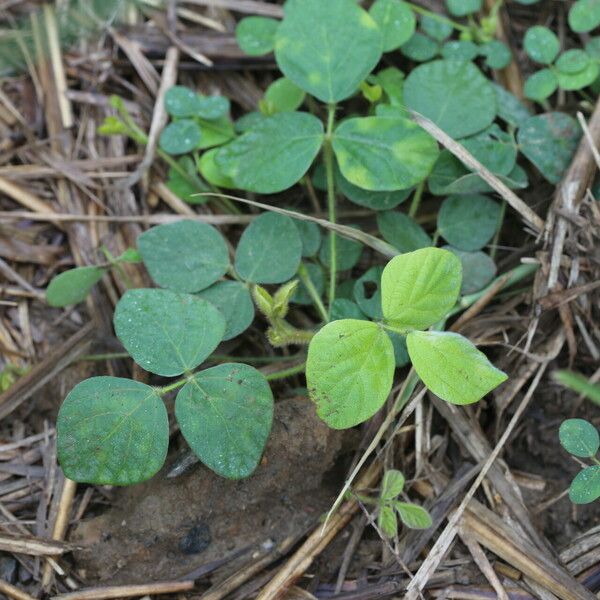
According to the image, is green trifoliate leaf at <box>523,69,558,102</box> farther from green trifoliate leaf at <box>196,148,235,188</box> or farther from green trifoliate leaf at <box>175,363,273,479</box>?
green trifoliate leaf at <box>175,363,273,479</box>

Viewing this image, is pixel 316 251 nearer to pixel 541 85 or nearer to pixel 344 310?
pixel 344 310

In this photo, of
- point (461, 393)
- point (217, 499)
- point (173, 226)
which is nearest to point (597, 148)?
point (461, 393)

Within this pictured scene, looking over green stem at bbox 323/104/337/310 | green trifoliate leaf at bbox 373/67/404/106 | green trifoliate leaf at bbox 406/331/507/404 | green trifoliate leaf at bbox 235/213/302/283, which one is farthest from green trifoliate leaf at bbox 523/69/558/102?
green trifoliate leaf at bbox 406/331/507/404

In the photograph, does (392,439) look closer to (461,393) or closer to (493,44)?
(461,393)

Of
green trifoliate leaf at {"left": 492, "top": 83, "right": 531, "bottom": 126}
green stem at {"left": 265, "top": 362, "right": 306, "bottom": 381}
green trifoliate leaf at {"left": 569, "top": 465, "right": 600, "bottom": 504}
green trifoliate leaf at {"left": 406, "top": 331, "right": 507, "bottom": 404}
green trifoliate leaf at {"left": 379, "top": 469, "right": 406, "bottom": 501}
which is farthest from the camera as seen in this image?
green trifoliate leaf at {"left": 492, "top": 83, "right": 531, "bottom": 126}

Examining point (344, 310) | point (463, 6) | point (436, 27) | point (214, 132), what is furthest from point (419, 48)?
point (344, 310)
